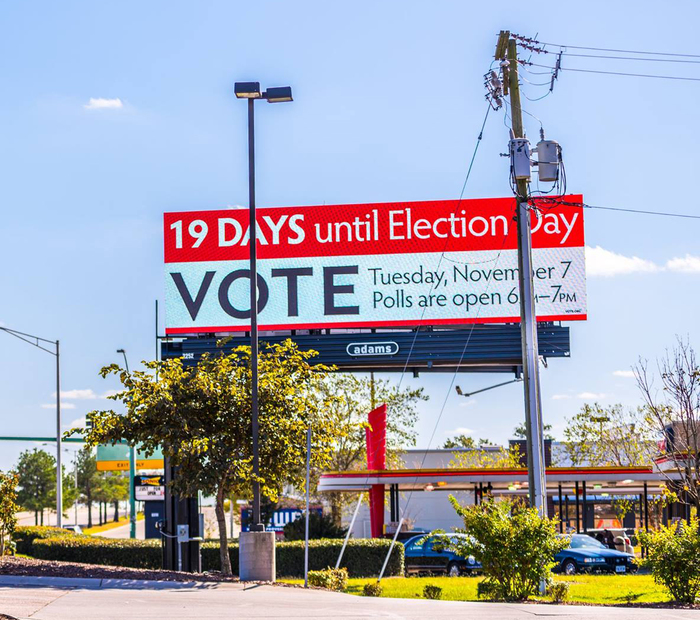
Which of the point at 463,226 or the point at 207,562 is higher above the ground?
the point at 463,226

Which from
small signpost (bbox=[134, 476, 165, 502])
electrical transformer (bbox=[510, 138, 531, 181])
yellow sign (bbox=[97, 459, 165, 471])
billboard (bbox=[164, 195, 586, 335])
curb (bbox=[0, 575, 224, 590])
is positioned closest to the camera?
curb (bbox=[0, 575, 224, 590])

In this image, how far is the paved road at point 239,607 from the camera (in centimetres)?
1395

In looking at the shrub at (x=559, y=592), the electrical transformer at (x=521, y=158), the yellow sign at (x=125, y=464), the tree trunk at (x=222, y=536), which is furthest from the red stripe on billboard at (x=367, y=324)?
the yellow sign at (x=125, y=464)

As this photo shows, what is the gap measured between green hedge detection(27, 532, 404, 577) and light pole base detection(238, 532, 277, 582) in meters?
8.87

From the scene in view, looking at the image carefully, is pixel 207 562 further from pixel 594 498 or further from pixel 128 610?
pixel 594 498

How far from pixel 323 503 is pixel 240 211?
32.4 metres

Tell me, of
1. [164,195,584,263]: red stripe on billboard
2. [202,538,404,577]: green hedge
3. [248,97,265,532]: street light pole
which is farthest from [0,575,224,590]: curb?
[164,195,584,263]: red stripe on billboard

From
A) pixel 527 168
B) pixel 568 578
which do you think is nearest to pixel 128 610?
pixel 527 168

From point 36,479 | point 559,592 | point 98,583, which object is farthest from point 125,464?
point 559,592

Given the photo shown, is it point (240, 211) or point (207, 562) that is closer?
point (207, 562)

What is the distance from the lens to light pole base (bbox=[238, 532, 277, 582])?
19.5m

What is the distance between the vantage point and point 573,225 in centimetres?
3045

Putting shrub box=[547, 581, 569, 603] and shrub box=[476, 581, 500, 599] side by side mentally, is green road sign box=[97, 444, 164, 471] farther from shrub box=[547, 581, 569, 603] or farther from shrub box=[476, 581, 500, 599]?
shrub box=[547, 581, 569, 603]

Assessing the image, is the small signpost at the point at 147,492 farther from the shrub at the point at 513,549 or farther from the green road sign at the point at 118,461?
the shrub at the point at 513,549
